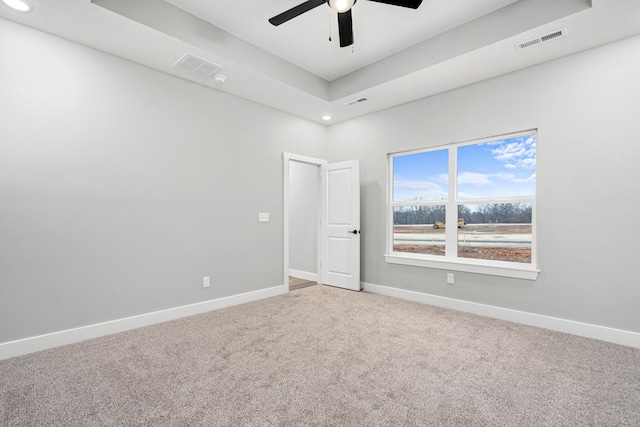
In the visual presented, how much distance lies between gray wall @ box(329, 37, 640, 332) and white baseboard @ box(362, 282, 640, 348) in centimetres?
6

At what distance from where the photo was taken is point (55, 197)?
2.65 m

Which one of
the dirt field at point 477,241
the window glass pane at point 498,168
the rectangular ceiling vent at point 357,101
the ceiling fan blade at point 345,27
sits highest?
the rectangular ceiling vent at point 357,101

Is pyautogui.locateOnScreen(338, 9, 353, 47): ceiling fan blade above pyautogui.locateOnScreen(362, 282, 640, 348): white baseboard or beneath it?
above

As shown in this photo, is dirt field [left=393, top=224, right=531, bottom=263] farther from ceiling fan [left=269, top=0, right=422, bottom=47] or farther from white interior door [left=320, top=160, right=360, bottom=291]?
ceiling fan [left=269, top=0, right=422, bottom=47]

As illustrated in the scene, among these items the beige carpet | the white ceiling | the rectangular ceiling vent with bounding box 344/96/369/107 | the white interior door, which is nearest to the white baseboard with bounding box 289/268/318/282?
the white interior door

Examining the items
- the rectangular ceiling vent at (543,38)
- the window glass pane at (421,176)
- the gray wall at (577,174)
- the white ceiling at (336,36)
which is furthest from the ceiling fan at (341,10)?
the window glass pane at (421,176)

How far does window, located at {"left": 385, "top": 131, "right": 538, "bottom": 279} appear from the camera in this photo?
11.1 feet

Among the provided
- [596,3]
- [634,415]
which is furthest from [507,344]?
[596,3]

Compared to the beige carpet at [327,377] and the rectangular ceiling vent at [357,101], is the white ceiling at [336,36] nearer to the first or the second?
the rectangular ceiling vent at [357,101]

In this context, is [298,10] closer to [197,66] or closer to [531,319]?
[197,66]

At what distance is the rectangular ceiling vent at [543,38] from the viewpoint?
2.61 metres

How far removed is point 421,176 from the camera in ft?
14.0

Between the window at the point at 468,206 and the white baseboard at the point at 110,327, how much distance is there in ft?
7.90

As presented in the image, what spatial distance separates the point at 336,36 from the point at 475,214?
8.76ft
